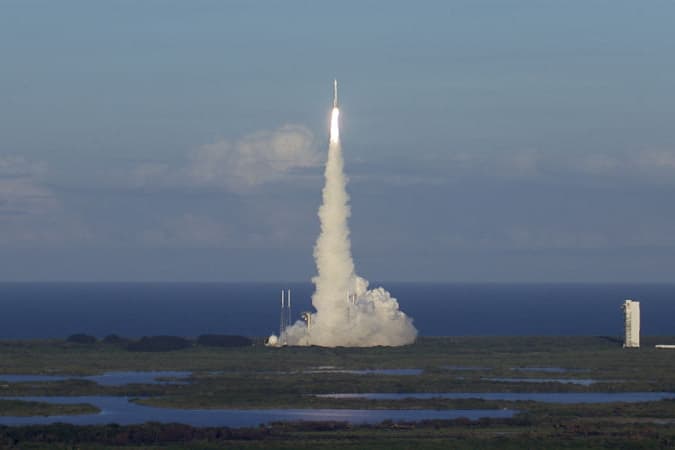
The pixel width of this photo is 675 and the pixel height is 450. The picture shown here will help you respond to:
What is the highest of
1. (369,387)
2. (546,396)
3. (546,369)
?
(546,369)

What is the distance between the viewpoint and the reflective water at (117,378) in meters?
117

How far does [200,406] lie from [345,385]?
46.7ft

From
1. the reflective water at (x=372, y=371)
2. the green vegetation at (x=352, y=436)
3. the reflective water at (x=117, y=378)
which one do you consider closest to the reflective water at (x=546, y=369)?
the reflective water at (x=372, y=371)

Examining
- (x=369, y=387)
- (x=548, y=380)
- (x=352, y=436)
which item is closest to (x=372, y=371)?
(x=369, y=387)

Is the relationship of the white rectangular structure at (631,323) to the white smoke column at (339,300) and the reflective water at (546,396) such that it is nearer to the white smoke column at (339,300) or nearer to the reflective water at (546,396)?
the white smoke column at (339,300)

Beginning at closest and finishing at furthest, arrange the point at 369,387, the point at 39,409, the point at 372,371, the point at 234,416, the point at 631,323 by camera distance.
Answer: the point at 234,416 < the point at 39,409 < the point at 369,387 < the point at 372,371 < the point at 631,323

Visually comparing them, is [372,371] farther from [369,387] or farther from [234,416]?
[234,416]

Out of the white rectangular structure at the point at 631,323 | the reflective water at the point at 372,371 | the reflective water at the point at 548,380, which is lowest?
the reflective water at the point at 548,380

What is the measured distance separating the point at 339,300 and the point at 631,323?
29.7m

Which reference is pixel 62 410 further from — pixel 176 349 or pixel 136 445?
pixel 176 349

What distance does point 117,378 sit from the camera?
398 feet

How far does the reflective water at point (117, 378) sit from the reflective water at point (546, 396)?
17.3 m

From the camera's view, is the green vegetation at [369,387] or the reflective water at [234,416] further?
the reflective water at [234,416]

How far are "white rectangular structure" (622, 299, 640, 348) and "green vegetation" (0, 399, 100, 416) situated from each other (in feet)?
224
